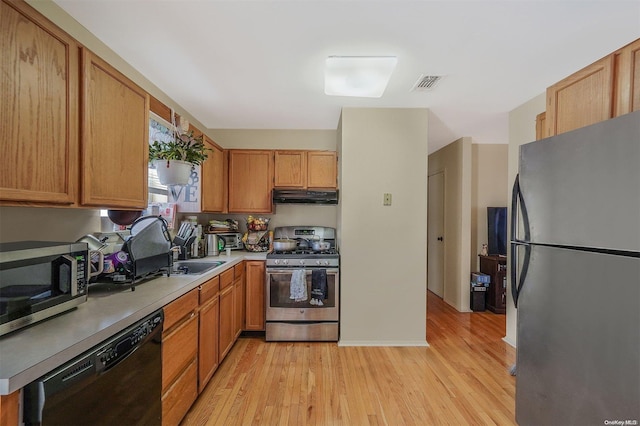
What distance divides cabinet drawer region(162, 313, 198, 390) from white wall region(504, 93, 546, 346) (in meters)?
2.79

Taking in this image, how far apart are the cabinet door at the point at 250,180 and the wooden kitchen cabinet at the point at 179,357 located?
1.62 metres

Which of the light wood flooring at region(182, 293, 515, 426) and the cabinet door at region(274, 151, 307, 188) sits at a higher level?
the cabinet door at region(274, 151, 307, 188)

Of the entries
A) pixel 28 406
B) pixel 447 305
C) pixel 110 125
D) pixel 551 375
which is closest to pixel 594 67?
pixel 551 375

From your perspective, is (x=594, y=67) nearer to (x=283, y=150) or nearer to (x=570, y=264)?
(x=570, y=264)

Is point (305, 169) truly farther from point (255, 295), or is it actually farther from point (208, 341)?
point (208, 341)

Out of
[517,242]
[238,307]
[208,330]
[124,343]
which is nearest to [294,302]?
[238,307]

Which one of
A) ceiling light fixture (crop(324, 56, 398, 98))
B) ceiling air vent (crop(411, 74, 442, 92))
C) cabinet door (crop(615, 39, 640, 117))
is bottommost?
cabinet door (crop(615, 39, 640, 117))

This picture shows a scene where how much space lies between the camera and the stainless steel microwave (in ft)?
3.04

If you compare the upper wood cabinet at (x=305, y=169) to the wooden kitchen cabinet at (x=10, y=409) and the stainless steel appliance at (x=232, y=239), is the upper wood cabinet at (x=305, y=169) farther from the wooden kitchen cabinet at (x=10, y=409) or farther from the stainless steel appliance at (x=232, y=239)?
the wooden kitchen cabinet at (x=10, y=409)

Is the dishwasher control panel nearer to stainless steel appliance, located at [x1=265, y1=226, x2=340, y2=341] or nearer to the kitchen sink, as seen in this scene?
the kitchen sink

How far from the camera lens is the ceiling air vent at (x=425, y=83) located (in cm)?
209

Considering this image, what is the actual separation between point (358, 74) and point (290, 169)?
1.64 m

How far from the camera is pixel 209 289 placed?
1994mm

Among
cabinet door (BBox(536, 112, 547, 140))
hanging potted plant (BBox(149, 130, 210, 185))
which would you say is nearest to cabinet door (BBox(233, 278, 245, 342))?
hanging potted plant (BBox(149, 130, 210, 185))
